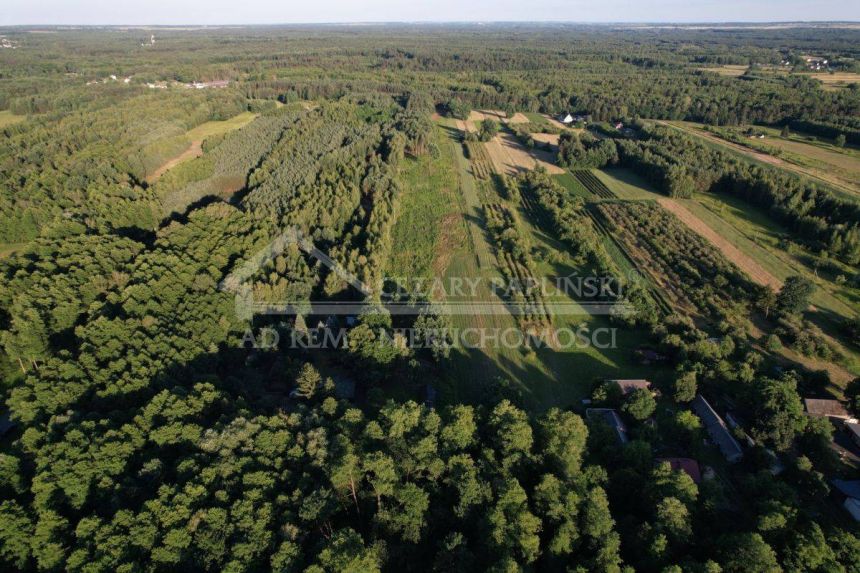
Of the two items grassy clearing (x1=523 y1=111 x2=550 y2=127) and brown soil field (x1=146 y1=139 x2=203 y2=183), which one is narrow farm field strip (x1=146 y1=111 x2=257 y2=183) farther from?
grassy clearing (x1=523 y1=111 x2=550 y2=127)

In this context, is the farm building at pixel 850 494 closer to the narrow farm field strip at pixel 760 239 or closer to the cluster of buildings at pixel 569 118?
the narrow farm field strip at pixel 760 239

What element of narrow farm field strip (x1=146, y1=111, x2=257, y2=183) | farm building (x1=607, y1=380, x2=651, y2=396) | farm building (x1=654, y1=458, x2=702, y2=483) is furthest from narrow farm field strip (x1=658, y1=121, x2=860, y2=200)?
narrow farm field strip (x1=146, y1=111, x2=257, y2=183)

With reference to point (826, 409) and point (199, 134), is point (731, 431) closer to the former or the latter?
point (826, 409)

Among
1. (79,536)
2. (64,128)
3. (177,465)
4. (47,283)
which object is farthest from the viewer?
(64,128)

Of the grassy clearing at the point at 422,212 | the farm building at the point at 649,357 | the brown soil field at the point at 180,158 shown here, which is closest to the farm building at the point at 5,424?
the grassy clearing at the point at 422,212

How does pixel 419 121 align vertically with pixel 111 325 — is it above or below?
above

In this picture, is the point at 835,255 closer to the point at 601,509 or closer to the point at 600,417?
the point at 600,417

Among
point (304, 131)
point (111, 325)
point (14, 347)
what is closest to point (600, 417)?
point (111, 325)
